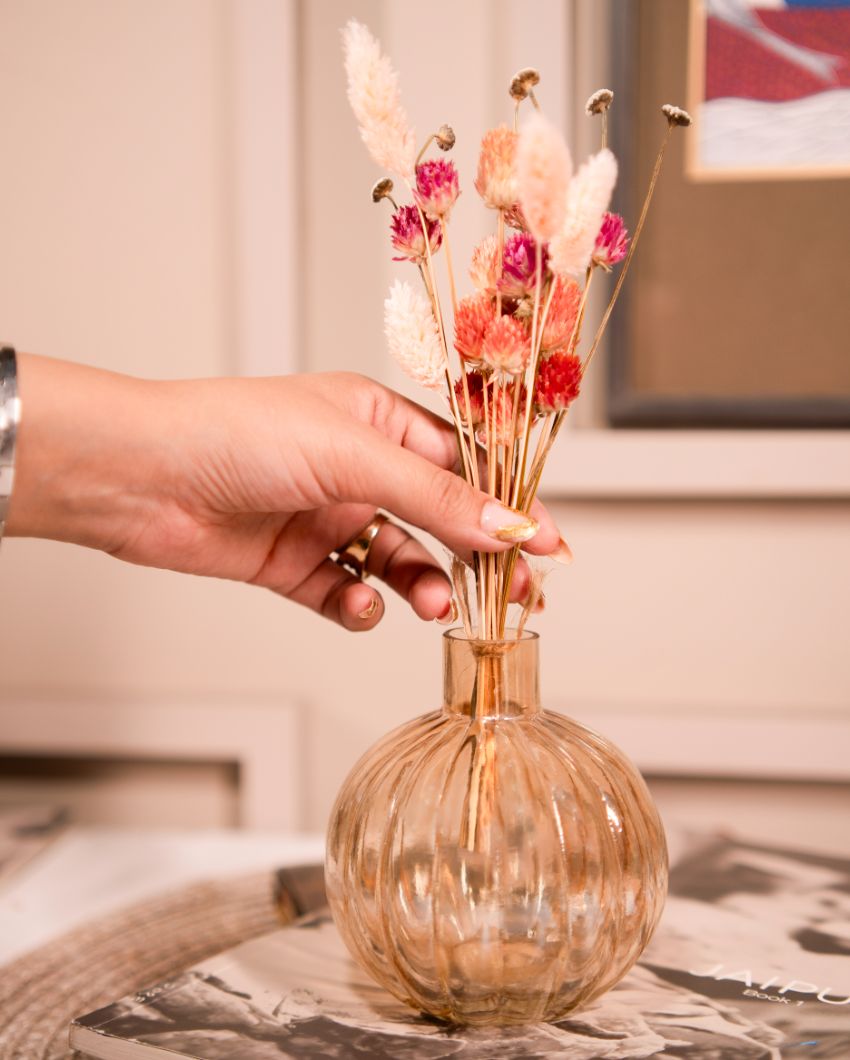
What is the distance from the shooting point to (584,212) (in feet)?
1.27

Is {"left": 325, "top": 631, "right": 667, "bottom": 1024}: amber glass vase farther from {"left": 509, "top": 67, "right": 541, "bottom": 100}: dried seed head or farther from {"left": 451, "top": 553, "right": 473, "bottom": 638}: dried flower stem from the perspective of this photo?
{"left": 509, "top": 67, "right": 541, "bottom": 100}: dried seed head

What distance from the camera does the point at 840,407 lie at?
804 millimetres

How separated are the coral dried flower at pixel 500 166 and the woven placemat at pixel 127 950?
414 millimetres

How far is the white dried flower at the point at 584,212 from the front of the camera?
0.39m

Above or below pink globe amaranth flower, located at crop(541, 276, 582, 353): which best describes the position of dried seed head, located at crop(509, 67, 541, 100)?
above

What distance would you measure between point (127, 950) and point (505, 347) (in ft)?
1.40

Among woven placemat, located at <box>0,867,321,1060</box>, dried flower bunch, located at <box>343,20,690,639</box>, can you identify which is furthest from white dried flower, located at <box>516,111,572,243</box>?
woven placemat, located at <box>0,867,321,1060</box>

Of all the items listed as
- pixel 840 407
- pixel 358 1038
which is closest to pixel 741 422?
pixel 840 407

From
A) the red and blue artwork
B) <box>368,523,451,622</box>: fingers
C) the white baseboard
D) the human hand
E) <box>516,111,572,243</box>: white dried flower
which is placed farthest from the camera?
the white baseboard

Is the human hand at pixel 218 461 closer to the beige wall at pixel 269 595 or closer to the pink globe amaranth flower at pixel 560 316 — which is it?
the pink globe amaranth flower at pixel 560 316

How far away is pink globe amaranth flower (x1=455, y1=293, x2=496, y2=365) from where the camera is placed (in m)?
Result: 0.42

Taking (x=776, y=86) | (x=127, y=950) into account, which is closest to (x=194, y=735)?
(x=127, y=950)

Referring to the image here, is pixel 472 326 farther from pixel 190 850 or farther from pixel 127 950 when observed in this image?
pixel 190 850

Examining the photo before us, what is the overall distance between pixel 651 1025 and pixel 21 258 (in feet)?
2.52
